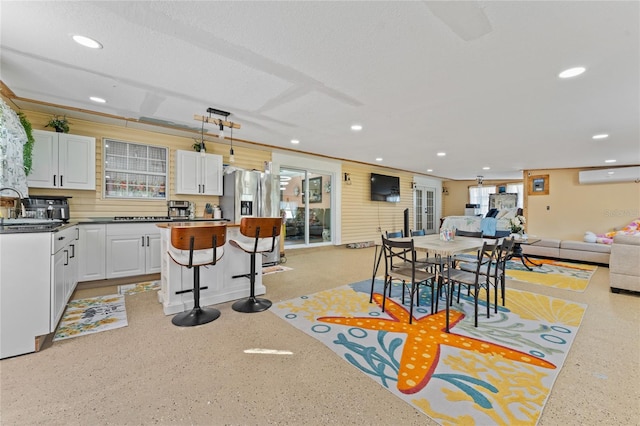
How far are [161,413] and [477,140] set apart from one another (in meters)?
6.09

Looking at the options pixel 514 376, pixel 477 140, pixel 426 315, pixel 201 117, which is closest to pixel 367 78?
pixel 201 117

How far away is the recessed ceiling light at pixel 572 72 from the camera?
8.60 ft

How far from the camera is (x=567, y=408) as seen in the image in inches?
65.9

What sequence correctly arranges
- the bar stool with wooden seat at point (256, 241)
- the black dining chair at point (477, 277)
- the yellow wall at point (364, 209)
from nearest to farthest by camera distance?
the black dining chair at point (477, 277) < the bar stool with wooden seat at point (256, 241) < the yellow wall at point (364, 209)

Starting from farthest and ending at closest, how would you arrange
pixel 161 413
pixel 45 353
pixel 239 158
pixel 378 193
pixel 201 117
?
1. pixel 378 193
2. pixel 239 158
3. pixel 201 117
4. pixel 45 353
5. pixel 161 413

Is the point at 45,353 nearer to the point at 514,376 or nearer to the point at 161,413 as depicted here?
the point at 161,413

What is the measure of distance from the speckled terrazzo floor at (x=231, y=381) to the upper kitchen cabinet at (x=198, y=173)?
283cm

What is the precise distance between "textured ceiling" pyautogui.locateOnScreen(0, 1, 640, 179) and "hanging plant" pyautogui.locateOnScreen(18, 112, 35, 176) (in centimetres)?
27

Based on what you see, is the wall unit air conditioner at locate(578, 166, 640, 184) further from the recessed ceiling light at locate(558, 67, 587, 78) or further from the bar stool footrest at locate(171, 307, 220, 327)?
the bar stool footrest at locate(171, 307, 220, 327)

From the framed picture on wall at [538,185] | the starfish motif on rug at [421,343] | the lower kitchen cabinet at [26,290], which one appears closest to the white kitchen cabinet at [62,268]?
the lower kitchen cabinet at [26,290]

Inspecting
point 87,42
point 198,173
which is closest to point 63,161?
point 198,173

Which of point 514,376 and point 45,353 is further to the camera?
point 45,353

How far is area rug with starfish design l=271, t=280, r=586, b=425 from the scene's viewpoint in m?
1.73

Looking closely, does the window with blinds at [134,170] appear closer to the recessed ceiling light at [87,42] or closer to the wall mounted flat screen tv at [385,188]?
the recessed ceiling light at [87,42]
